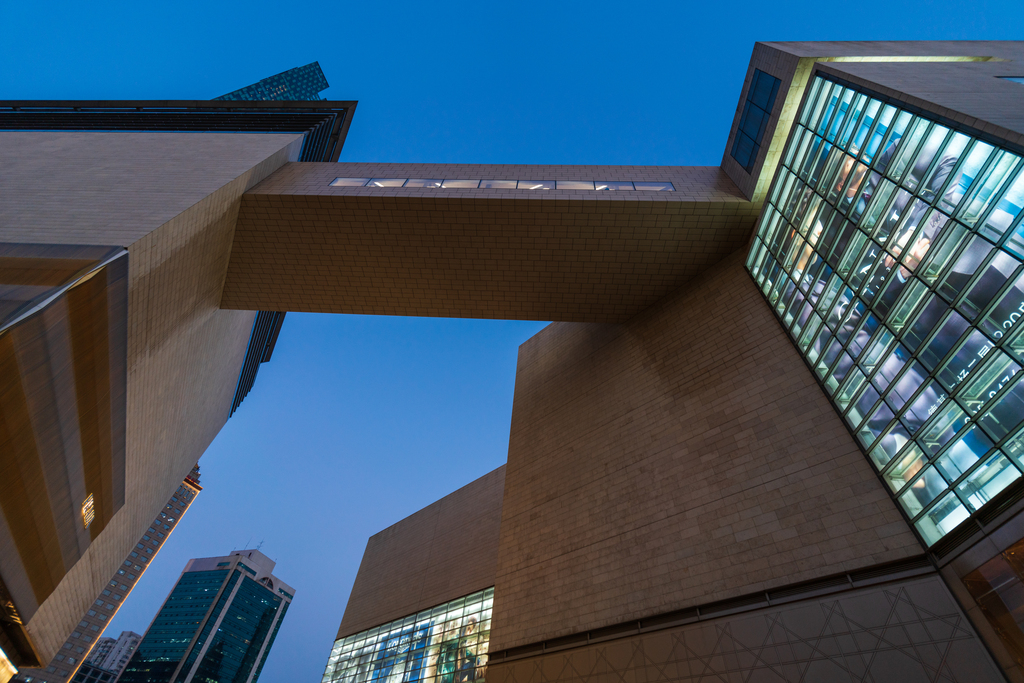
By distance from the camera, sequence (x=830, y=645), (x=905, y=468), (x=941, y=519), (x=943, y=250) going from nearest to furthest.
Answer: (x=941, y=519), (x=943, y=250), (x=830, y=645), (x=905, y=468)

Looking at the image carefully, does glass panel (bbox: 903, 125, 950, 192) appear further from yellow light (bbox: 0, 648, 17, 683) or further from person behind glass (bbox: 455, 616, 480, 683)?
yellow light (bbox: 0, 648, 17, 683)

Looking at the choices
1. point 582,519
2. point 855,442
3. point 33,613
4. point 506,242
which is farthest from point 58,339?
point 855,442

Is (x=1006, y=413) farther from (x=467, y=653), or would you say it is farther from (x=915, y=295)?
(x=467, y=653)

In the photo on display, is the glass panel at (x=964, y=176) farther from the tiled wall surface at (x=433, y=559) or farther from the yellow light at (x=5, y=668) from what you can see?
the yellow light at (x=5, y=668)

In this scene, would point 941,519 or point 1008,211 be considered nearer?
point 1008,211

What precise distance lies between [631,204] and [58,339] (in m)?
20.8

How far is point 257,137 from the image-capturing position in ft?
92.4

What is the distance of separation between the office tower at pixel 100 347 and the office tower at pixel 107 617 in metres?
60.0

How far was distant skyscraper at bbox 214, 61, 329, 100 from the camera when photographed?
107 m

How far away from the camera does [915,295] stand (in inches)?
518

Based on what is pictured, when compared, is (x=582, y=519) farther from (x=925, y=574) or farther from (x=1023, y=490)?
(x=1023, y=490)

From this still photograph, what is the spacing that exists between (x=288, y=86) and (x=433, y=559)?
393 ft

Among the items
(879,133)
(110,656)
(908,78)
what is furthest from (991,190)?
(110,656)

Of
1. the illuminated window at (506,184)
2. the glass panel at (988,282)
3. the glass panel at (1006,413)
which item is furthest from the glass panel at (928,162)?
the illuminated window at (506,184)
